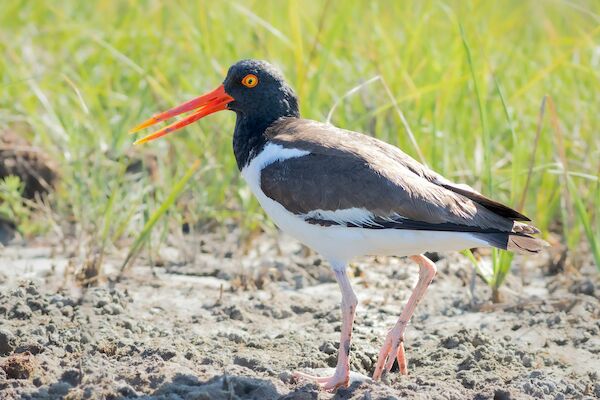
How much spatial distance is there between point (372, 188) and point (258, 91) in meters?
0.85

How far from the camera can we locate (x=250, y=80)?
14.7 feet

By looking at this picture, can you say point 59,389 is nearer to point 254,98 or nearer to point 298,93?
point 254,98

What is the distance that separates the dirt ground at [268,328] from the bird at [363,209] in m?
0.26

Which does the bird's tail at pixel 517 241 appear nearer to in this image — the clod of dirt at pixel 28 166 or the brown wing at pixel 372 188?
the brown wing at pixel 372 188

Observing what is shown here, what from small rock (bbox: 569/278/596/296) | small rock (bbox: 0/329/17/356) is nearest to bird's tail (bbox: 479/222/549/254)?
small rock (bbox: 569/278/596/296)

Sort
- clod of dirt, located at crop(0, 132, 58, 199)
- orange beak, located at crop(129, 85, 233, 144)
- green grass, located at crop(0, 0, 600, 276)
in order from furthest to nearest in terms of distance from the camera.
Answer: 1. clod of dirt, located at crop(0, 132, 58, 199)
2. green grass, located at crop(0, 0, 600, 276)
3. orange beak, located at crop(129, 85, 233, 144)

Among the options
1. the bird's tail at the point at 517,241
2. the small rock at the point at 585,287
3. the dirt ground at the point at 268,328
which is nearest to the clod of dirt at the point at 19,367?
the dirt ground at the point at 268,328

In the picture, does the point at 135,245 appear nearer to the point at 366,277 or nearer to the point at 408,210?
the point at 366,277

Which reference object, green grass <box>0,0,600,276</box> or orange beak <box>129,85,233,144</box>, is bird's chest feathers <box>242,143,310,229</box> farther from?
green grass <box>0,0,600,276</box>

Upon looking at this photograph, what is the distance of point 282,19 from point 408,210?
3.85m

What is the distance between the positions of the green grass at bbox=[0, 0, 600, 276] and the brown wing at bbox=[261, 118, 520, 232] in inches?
29.4

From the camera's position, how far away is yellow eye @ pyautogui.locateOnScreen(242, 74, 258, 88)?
446 centimetres

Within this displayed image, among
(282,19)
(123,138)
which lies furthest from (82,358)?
(282,19)

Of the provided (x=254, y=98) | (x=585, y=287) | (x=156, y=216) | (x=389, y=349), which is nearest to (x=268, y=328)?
Result: (x=389, y=349)
